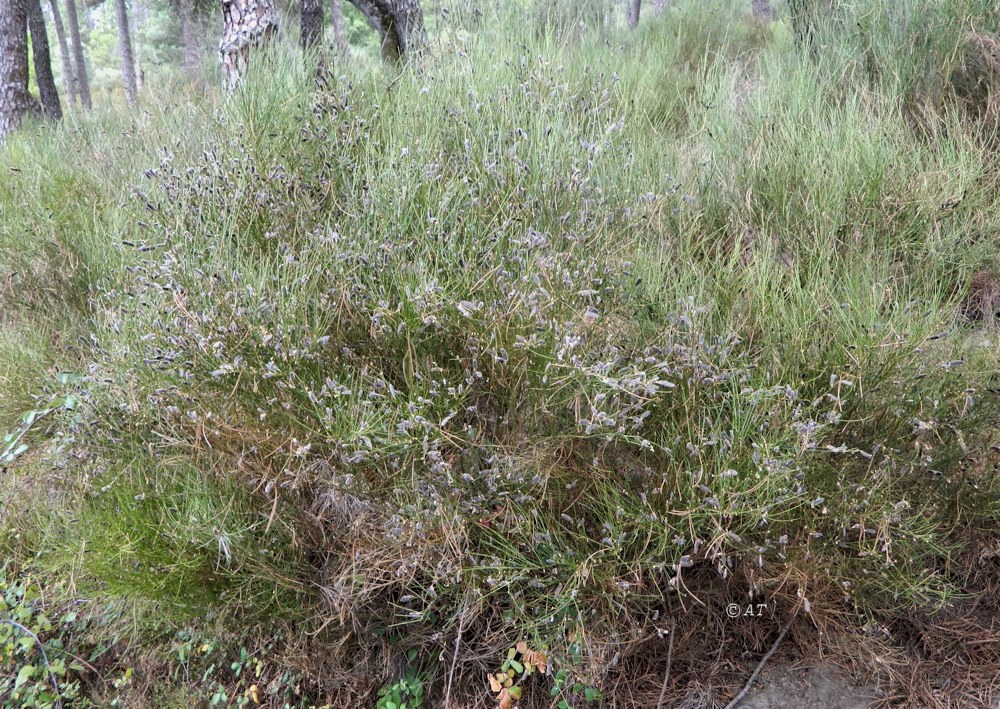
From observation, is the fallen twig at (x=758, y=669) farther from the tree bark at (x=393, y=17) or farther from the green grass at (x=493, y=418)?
the tree bark at (x=393, y=17)

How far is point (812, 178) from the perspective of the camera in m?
3.42

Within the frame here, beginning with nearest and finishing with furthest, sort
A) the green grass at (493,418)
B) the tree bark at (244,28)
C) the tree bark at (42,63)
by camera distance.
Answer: the green grass at (493,418)
the tree bark at (244,28)
the tree bark at (42,63)

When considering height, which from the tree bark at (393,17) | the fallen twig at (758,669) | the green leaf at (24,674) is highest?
the tree bark at (393,17)

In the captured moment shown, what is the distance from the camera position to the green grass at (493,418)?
91.9 inches

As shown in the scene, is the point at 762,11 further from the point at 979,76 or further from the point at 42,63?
the point at 42,63

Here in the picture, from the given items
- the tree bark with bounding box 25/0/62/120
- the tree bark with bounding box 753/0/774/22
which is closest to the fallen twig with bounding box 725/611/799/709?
the tree bark with bounding box 753/0/774/22

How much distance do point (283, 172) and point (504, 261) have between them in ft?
3.90

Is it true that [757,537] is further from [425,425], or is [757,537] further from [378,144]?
[378,144]

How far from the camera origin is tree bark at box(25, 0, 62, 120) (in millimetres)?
8164

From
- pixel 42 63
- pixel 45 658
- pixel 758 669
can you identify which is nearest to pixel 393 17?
pixel 45 658

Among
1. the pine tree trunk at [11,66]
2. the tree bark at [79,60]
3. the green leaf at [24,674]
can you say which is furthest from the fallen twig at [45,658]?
the tree bark at [79,60]

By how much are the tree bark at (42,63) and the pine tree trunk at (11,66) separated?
745 millimetres

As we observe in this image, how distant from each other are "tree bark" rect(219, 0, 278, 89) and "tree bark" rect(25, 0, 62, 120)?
15.1 ft

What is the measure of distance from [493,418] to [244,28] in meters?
3.35
